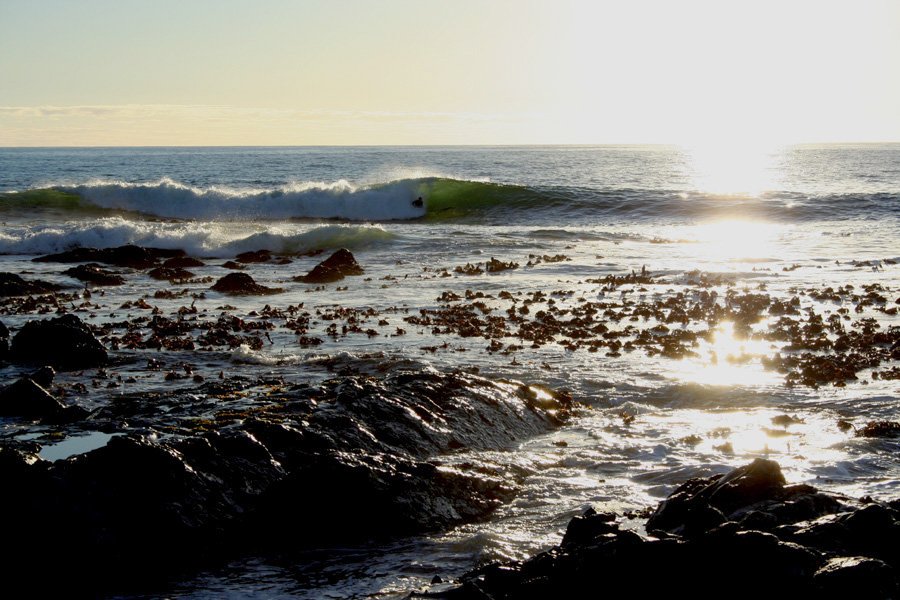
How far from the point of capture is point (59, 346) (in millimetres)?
14055

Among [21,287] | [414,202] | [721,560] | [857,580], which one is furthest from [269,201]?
[857,580]

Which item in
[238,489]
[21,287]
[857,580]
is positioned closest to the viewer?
[857,580]

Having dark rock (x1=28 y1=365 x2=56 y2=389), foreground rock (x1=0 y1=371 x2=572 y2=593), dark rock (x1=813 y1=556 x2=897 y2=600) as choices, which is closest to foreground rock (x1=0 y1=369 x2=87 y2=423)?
foreground rock (x1=0 y1=371 x2=572 y2=593)

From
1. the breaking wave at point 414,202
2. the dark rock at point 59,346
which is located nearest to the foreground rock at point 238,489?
the dark rock at point 59,346

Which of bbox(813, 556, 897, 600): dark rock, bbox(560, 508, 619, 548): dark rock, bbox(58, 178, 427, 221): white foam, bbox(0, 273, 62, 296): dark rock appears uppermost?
bbox(58, 178, 427, 221): white foam

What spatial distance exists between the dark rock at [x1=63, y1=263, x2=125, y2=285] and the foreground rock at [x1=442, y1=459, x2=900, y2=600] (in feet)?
70.2

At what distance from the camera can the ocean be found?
25.9ft

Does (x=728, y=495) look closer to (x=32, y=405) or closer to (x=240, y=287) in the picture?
(x=32, y=405)

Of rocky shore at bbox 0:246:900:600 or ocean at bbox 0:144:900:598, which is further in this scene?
ocean at bbox 0:144:900:598

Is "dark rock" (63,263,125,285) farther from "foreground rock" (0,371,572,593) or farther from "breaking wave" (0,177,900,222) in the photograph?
"breaking wave" (0,177,900,222)

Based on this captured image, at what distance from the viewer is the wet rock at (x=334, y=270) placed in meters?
24.9

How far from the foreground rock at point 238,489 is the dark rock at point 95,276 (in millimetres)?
16604

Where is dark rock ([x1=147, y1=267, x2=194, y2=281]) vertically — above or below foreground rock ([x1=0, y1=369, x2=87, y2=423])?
below

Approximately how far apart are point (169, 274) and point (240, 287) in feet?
14.5
